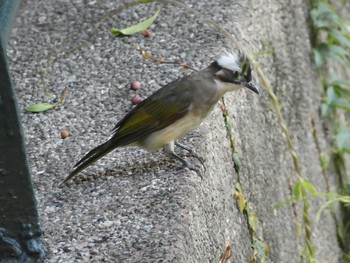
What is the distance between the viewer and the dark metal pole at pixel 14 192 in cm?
303

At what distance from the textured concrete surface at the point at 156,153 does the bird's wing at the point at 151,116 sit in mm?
106

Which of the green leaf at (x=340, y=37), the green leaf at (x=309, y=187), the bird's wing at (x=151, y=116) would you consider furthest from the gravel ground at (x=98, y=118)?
the green leaf at (x=340, y=37)

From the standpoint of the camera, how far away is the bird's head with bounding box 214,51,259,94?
12.6ft

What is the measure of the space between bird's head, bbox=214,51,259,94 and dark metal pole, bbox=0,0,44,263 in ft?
3.42

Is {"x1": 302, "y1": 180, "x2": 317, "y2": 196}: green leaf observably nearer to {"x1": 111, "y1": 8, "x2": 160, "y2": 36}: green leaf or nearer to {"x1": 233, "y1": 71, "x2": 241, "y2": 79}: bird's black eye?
{"x1": 233, "y1": 71, "x2": 241, "y2": 79}: bird's black eye

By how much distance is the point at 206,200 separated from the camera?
3.47 meters

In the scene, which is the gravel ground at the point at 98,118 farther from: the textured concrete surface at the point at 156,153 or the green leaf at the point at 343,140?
the green leaf at the point at 343,140

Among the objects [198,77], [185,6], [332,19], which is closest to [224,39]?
[185,6]

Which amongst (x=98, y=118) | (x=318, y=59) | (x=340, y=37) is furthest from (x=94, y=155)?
(x=340, y=37)

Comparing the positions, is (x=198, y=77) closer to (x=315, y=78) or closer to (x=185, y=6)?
(x=185, y=6)

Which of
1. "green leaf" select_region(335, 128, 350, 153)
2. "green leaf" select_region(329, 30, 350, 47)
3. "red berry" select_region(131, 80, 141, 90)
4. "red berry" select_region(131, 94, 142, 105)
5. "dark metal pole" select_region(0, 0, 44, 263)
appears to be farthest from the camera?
"green leaf" select_region(329, 30, 350, 47)

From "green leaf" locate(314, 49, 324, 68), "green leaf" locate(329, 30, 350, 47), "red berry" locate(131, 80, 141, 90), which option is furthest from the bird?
"green leaf" locate(329, 30, 350, 47)

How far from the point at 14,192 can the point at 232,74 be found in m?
1.10

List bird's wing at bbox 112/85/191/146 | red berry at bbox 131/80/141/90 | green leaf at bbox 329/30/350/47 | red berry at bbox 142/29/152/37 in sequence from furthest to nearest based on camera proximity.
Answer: green leaf at bbox 329/30/350/47
red berry at bbox 142/29/152/37
red berry at bbox 131/80/141/90
bird's wing at bbox 112/85/191/146
